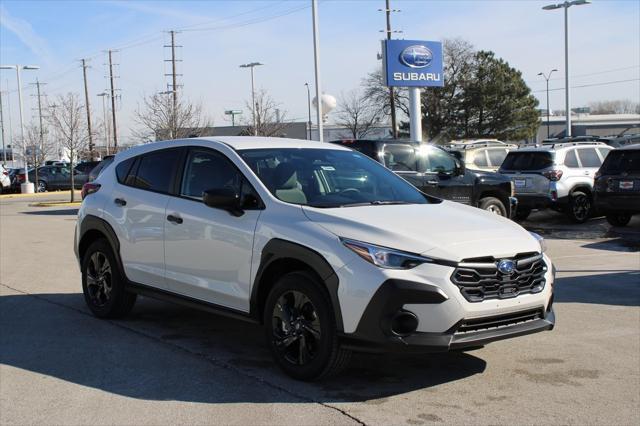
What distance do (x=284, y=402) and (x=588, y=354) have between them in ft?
8.91

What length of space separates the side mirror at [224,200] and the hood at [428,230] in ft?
1.94

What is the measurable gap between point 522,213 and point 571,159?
172 cm

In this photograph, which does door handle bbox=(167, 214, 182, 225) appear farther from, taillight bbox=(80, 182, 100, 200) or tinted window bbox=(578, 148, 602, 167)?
tinted window bbox=(578, 148, 602, 167)

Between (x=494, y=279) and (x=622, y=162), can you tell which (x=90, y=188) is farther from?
(x=622, y=162)

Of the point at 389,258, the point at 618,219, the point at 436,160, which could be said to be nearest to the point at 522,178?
A: the point at 618,219

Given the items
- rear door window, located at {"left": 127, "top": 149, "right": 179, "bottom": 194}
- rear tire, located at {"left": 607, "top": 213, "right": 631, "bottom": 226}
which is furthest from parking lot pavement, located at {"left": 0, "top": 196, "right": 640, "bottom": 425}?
rear tire, located at {"left": 607, "top": 213, "right": 631, "bottom": 226}

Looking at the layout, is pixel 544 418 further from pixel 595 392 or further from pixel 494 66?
pixel 494 66

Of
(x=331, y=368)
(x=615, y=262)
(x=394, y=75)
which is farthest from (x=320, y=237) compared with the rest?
(x=394, y=75)

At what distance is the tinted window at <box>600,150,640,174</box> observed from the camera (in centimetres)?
1420

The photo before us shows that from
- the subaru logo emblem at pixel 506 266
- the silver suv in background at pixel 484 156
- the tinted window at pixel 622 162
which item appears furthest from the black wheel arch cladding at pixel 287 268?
the silver suv in background at pixel 484 156

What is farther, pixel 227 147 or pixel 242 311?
pixel 227 147

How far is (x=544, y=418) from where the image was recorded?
4414 millimetres

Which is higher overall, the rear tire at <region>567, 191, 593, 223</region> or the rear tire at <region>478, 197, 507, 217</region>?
the rear tire at <region>478, 197, 507, 217</region>

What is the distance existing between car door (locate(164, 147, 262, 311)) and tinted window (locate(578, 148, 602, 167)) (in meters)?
12.6
